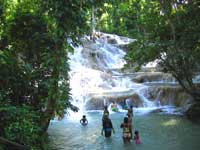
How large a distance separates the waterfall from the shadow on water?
11.3ft

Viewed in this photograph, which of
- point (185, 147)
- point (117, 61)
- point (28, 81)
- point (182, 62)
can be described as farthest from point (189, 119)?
point (117, 61)

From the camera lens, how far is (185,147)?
403 inches

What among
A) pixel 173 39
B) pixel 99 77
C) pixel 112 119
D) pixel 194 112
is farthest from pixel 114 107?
pixel 173 39

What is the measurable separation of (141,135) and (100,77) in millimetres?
12325

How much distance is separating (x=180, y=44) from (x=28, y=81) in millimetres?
7196

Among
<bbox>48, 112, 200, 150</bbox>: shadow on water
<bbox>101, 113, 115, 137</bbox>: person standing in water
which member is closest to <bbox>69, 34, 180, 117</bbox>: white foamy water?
<bbox>48, 112, 200, 150</bbox>: shadow on water

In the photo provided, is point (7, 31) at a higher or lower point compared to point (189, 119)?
higher

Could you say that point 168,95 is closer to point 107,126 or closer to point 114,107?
point 114,107

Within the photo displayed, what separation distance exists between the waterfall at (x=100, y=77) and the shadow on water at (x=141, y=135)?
136 inches

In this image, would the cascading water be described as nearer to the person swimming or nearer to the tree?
the person swimming

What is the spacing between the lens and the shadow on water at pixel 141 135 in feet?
34.4

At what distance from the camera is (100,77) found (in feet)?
79.8

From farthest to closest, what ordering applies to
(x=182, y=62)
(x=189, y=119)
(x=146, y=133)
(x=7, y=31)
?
(x=189, y=119) → (x=182, y=62) → (x=146, y=133) → (x=7, y=31)

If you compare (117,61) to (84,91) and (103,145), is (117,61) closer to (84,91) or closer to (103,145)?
(84,91)
